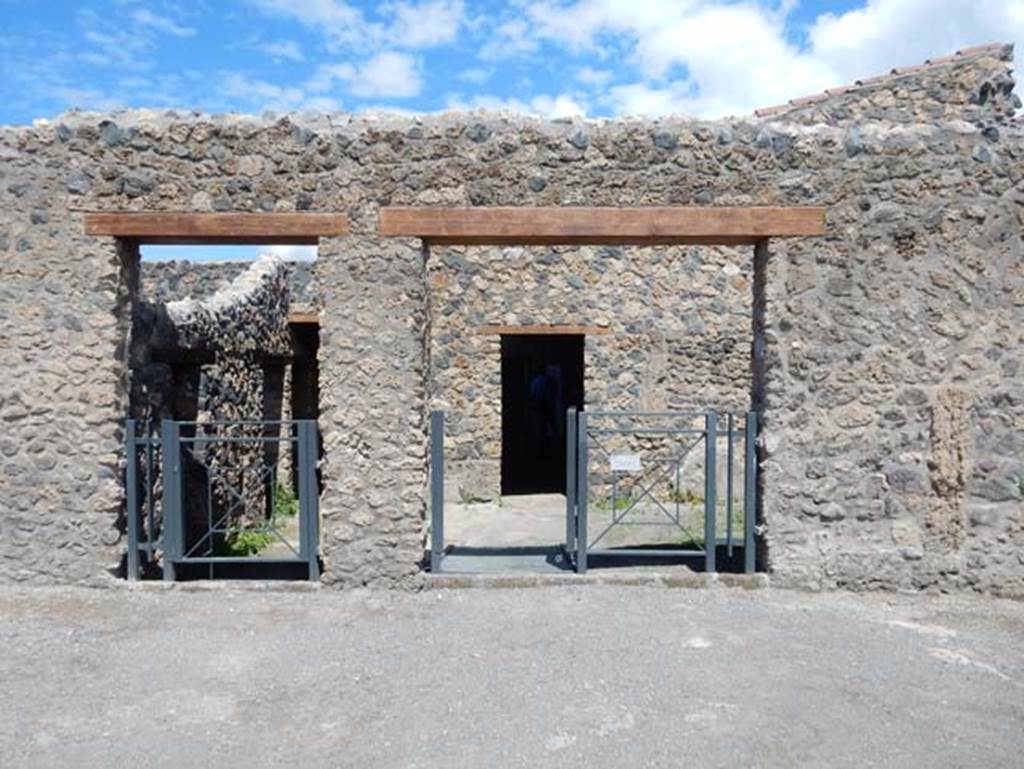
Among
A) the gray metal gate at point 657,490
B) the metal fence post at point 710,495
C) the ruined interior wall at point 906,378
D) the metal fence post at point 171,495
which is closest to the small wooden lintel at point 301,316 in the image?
the gray metal gate at point 657,490

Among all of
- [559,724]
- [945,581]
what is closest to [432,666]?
[559,724]

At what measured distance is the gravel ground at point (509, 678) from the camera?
11.9 ft

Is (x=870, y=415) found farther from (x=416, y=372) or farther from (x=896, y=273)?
(x=416, y=372)

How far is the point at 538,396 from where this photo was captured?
53.3 ft

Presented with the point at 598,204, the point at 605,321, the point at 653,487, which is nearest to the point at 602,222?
the point at 598,204

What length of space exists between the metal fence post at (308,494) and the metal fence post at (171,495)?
87cm

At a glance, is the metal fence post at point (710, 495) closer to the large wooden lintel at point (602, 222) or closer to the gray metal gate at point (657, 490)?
the gray metal gate at point (657, 490)

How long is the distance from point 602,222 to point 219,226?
8.44 ft

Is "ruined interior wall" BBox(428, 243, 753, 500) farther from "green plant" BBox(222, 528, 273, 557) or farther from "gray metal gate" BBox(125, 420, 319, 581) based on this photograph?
"green plant" BBox(222, 528, 273, 557)

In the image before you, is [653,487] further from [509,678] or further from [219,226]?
[219,226]

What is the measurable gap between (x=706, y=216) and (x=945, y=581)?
2981mm

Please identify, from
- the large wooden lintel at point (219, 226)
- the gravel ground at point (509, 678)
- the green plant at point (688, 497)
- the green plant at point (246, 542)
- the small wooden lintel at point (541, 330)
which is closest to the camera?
the gravel ground at point (509, 678)

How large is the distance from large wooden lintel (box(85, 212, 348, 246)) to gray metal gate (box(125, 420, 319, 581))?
4.19 feet

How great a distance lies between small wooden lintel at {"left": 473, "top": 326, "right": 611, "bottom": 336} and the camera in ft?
35.6
